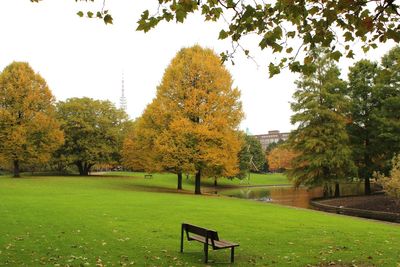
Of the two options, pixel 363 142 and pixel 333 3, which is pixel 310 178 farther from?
pixel 333 3

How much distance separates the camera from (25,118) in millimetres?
45281

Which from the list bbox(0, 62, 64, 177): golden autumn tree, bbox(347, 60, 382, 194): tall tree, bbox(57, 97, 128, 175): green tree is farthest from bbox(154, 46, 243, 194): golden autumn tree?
bbox(57, 97, 128, 175): green tree

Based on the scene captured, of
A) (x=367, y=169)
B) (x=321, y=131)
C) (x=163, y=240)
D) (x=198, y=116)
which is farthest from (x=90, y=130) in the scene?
(x=163, y=240)

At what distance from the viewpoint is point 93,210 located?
1950 centimetres

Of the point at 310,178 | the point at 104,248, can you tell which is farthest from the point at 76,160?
the point at 104,248

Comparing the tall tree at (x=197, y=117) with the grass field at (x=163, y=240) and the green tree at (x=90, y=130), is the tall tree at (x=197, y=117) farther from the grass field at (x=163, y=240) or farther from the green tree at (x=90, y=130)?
the green tree at (x=90, y=130)

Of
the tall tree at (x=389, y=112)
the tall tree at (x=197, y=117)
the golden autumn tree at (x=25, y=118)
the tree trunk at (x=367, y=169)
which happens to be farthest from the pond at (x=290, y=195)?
the golden autumn tree at (x=25, y=118)

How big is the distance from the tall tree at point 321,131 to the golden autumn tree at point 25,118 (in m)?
27.8

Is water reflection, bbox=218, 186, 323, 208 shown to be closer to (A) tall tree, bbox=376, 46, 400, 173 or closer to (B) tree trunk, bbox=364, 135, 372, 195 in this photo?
(B) tree trunk, bbox=364, 135, 372, 195

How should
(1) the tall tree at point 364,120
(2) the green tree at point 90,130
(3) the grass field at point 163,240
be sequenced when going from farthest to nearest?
(2) the green tree at point 90,130 < (1) the tall tree at point 364,120 < (3) the grass field at point 163,240

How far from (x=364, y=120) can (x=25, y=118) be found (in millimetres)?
37542

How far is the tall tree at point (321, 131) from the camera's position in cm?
3953

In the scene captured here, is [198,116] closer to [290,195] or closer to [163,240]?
[290,195]

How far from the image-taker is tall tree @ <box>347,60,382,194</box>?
4053cm
